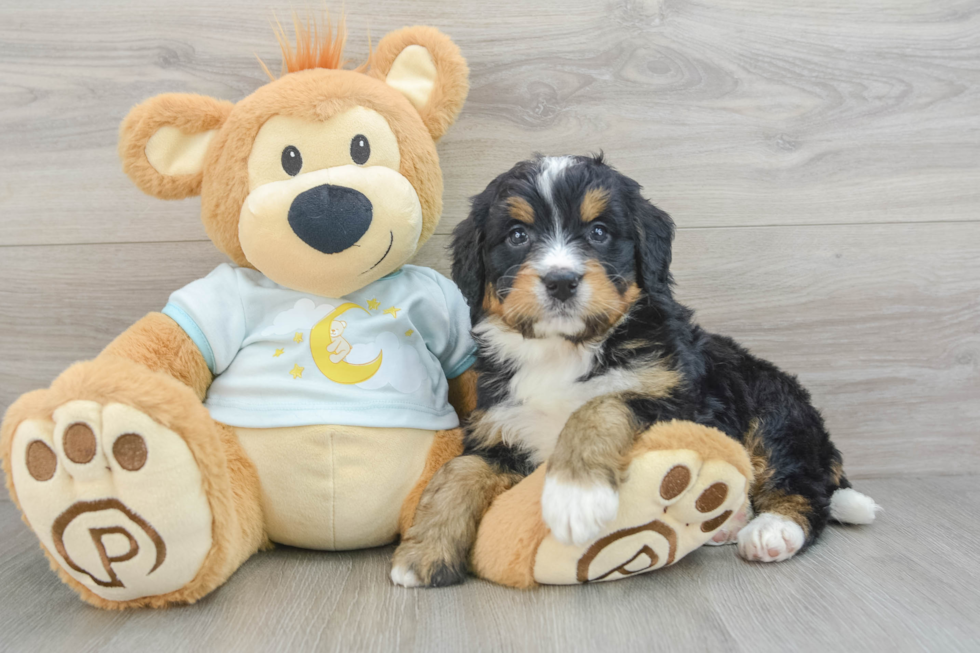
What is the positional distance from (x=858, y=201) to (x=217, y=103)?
6.76ft

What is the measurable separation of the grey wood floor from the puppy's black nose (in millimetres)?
931

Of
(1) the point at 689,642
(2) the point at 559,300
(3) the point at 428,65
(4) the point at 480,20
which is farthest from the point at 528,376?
(4) the point at 480,20

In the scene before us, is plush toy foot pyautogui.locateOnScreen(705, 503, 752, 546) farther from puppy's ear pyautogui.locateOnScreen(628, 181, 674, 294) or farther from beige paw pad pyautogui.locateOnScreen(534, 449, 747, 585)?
puppy's ear pyautogui.locateOnScreen(628, 181, 674, 294)

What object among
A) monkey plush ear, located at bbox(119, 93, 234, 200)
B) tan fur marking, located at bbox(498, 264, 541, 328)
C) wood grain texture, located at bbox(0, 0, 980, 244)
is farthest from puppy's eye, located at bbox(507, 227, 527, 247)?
monkey plush ear, located at bbox(119, 93, 234, 200)

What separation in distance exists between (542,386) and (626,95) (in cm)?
116

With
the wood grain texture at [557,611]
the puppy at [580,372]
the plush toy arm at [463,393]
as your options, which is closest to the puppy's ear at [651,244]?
the puppy at [580,372]

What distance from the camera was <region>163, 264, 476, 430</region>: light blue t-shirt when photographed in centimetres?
177

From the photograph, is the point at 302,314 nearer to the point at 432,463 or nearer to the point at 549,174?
the point at 432,463

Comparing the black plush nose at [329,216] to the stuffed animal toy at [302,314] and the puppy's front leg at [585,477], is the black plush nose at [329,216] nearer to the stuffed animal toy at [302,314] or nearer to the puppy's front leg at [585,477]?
the stuffed animal toy at [302,314]

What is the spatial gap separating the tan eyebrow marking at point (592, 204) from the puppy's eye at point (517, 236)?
5.6 inches

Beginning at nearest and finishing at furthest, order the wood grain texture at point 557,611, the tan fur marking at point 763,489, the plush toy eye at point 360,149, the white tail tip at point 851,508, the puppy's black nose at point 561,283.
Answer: the wood grain texture at point 557,611
the puppy's black nose at point 561,283
the plush toy eye at point 360,149
the tan fur marking at point 763,489
the white tail tip at point 851,508

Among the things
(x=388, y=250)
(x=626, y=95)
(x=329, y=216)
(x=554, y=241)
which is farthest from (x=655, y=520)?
(x=626, y=95)

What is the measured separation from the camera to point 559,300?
1.54m

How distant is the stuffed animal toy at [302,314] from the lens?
5.49 feet
